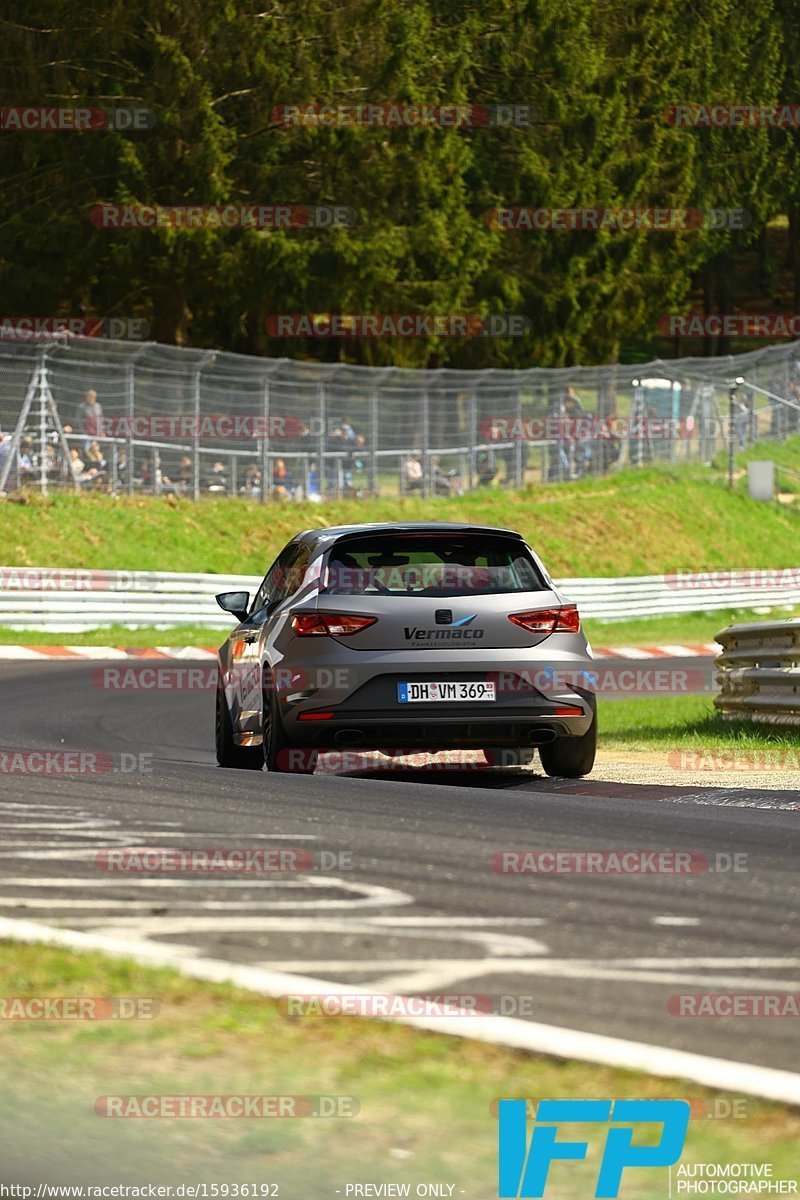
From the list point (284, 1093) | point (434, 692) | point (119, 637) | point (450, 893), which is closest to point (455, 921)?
point (450, 893)

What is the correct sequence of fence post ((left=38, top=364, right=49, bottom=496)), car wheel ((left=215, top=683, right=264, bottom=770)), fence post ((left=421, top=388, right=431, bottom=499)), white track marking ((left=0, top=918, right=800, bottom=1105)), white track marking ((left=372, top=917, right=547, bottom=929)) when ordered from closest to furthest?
white track marking ((left=0, top=918, right=800, bottom=1105)) < white track marking ((left=372, top=917, right=547, bottom=929)) < car wheel ((left=215, top=683, right=264, bottom=770)) < fence post ((left=38, top=364, right=49, bottom=496)) < fence post ((left=421, top=388, right=431, bottom=499))

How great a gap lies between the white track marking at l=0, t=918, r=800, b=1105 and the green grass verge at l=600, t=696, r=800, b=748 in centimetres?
884

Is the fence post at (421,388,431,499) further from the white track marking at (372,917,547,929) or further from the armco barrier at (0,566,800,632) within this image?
the white track marking at (372,917,547,929)

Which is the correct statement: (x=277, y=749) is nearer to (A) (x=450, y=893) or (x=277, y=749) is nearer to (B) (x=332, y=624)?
(B) (x=332, y=624)

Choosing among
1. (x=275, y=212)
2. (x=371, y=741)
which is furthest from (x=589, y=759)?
(x=275, y=212)

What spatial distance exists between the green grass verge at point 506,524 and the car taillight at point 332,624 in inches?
770

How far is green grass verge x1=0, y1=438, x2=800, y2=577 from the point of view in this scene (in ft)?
104

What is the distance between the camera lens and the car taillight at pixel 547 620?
11102 millimetres

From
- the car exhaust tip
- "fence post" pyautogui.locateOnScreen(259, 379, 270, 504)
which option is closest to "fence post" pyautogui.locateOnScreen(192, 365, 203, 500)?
"fence post" pyautogui.locateOnScreen(259, 379, 270, 504)

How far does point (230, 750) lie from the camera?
12.6 metres

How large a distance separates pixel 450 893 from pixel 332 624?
4.54m

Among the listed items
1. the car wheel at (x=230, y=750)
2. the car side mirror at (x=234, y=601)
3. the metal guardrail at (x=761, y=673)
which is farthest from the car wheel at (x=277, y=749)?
the metal guardrail at (x=761, y=673)

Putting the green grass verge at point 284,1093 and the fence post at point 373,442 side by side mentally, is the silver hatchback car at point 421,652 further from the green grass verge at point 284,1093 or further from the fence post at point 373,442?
the fence post at point 373,442

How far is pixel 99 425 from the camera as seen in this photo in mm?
31609
